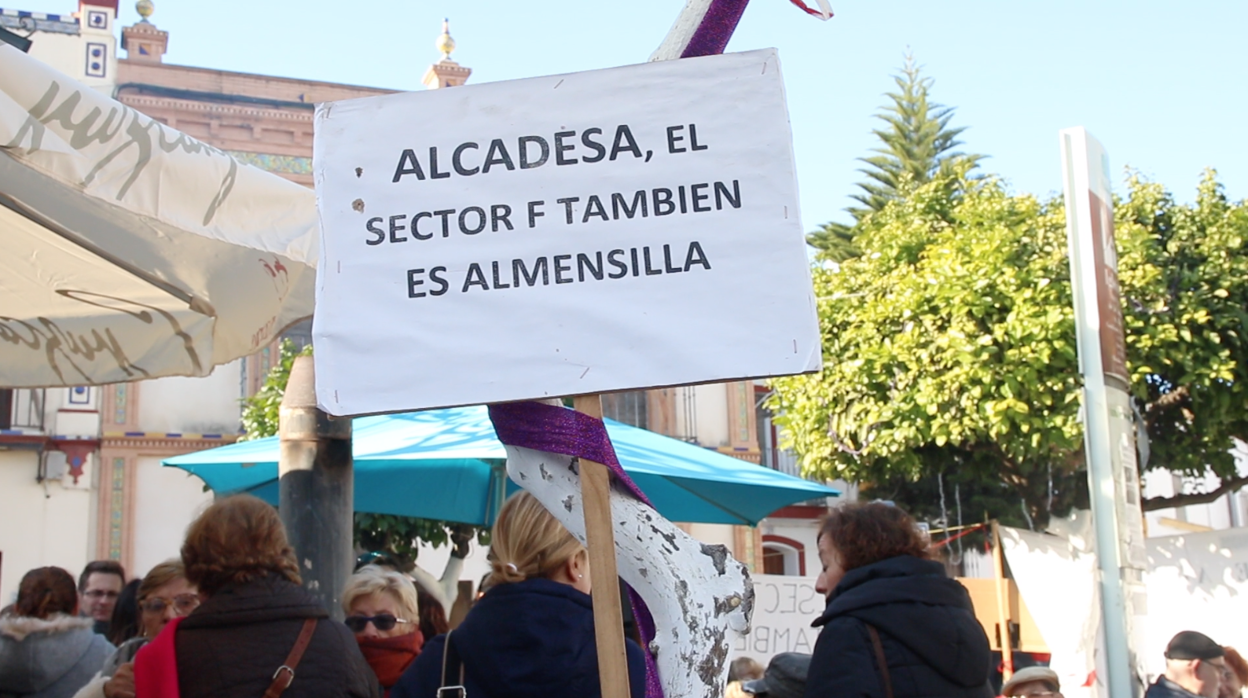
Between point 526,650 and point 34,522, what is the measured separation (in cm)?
1708

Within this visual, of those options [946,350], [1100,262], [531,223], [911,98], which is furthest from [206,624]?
[911,98]

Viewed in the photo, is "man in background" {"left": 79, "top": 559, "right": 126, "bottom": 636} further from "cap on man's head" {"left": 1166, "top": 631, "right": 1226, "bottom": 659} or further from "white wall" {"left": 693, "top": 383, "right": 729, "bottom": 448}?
"white wall" {"left": 693, "top": 383, "right": 729, "bottom": 448}

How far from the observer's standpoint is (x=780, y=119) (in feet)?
7.64

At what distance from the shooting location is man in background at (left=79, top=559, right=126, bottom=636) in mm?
5340

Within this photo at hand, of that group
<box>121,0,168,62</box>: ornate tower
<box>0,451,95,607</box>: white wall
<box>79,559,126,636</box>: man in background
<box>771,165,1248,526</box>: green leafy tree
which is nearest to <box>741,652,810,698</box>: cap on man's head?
<box>79,559,126,636</box>: man in background

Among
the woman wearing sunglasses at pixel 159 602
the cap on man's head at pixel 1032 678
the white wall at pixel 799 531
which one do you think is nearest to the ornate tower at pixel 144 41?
the white wall at pixel 799 531

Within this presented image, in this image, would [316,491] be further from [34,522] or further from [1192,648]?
[34,522]

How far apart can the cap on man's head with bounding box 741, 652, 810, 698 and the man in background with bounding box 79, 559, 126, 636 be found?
3.03 meters

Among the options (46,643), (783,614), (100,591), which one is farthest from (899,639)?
(783,614)

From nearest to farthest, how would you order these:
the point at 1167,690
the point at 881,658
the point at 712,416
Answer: the point at 881,658
the point at 1167,690
the point at 712,416

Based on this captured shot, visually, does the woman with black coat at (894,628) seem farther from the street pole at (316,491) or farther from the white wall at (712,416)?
the white wall at (712,416)

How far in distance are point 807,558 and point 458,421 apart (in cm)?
1767

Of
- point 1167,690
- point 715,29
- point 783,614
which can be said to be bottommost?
point 1167,690

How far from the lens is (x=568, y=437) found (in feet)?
7.49
